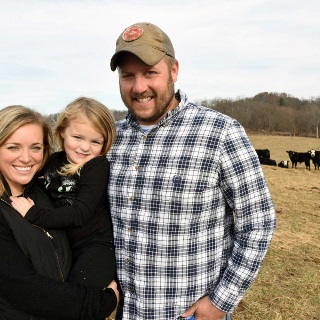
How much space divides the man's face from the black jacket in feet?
3.08

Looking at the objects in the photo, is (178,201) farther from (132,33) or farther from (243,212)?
(132,33)

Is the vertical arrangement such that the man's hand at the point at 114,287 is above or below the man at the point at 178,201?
below

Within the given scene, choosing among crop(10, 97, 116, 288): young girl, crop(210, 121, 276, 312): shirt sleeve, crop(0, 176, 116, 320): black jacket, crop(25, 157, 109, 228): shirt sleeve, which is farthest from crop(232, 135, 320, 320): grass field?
crop(0, 176, 116, 320): black jacket

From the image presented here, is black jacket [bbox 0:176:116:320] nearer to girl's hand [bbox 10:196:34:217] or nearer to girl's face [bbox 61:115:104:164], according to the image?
girl's hand [bbox 10:196:34:217]

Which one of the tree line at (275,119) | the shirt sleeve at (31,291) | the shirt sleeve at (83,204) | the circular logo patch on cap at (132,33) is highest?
the tree line at (275,119)

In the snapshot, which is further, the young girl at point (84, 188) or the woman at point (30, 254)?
the young girl at point (84, 188)

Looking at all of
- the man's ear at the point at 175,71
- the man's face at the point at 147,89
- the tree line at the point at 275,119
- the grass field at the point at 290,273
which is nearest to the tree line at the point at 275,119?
the tree line at the point at 275,119

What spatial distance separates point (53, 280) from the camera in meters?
2.12

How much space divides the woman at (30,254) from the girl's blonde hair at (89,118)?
238mm

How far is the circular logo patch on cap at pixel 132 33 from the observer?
2497 mm

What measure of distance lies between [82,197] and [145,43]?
40.4 inches

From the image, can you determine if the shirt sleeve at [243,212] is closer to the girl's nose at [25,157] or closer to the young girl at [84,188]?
the young girl at [84,188]

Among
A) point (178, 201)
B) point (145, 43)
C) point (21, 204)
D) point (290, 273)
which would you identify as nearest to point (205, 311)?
point (178, 201)

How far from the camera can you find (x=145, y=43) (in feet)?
8.03
